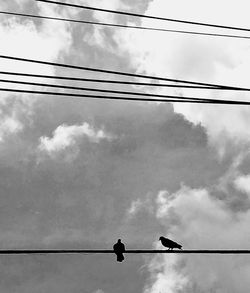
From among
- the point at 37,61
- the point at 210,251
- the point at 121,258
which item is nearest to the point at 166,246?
the point at 121,258

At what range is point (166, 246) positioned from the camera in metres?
19.5

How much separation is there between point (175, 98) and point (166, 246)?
1161 cm

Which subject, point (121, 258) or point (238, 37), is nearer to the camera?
point (238, 37)

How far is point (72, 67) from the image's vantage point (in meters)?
9.06

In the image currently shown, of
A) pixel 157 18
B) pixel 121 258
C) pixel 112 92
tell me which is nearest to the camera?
pixel 112 92

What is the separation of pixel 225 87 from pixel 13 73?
3451 mm

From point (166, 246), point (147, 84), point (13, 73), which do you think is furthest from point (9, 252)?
point (166, 246)

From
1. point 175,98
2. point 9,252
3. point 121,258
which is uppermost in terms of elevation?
point 175,98

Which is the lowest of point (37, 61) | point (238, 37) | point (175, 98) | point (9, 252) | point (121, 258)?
point (9, 252)

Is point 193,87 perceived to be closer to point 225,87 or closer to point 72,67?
point 225,87

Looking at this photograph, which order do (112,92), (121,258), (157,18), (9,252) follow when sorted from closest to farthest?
1. (9,252)
2. (112,92)
3. (157,18)
4. (121,258)

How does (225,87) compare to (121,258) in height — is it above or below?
above

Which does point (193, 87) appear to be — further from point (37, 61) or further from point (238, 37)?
point (37, 61)

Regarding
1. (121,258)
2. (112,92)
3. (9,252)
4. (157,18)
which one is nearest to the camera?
(9,252)
